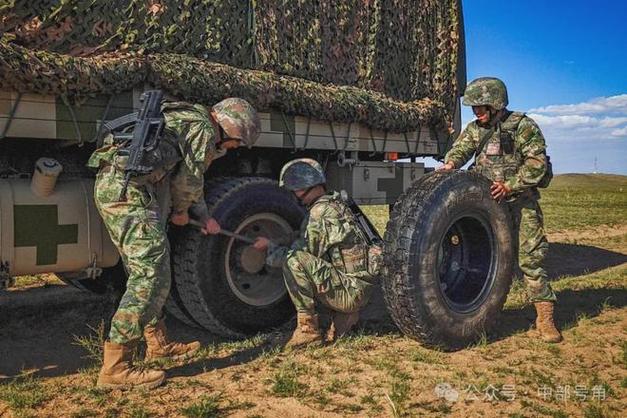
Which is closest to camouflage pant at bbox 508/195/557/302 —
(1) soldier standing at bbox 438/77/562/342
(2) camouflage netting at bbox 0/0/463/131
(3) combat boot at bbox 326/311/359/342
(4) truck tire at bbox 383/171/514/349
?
(1) soldier standing at bbox 438/77/562/342

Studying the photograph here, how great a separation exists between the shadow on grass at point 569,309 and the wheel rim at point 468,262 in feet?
1.22

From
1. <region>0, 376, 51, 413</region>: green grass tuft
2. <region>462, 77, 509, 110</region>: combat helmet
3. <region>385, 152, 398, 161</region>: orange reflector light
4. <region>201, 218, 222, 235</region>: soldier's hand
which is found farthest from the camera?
<region>385, 152, 398, 161</region>: orange reflector light

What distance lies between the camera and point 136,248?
132 inches

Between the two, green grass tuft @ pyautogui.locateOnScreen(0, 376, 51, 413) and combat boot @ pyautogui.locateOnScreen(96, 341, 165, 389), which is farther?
combat boot @ pyautogui.locateOnScreen(96, 341, 165, 389)

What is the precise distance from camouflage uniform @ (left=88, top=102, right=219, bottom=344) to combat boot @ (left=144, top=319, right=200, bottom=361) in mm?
425

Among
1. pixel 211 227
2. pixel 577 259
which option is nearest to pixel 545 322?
pixel 211 227

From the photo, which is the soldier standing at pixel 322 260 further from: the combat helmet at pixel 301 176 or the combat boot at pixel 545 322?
the combat boot at pixel 545 322

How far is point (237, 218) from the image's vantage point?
14.1ft

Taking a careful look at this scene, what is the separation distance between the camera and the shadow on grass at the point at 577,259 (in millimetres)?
7672

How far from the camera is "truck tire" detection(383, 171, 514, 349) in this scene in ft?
12.5

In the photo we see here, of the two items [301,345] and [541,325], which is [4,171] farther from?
[541,325]

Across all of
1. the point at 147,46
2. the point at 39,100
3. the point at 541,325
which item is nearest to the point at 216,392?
the point at 39,100

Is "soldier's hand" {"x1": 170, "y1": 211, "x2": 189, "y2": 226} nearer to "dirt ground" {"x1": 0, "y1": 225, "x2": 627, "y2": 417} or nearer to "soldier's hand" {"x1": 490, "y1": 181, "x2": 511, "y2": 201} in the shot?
"dirt ground" {"x1": 0, "y1": 225, "x2": 627, "y2": 417}

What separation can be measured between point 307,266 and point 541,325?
1.92 meters
